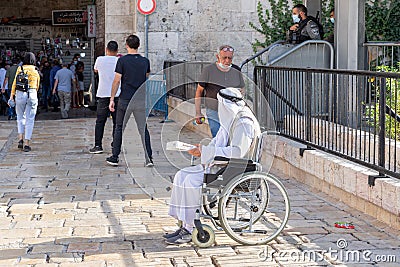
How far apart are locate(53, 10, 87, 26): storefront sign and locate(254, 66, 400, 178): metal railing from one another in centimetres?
1855

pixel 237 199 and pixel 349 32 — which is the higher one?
pixel 349 32

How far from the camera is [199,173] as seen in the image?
20.0 feet

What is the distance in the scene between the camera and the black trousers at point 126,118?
33.9 feet

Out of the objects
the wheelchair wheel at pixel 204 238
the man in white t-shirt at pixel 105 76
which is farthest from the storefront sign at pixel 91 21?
the wheelchair wheel at pixel 204 238

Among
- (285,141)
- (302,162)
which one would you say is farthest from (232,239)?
(285,141)

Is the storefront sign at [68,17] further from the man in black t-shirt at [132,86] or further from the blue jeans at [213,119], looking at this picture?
the blue jeans at [213,119]

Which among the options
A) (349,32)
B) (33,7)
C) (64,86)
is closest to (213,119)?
(349,32)

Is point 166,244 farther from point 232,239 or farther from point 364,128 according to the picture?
point 364,128

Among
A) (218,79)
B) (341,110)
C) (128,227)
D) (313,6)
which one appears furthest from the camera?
(313,6)

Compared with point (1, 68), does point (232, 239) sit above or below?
below

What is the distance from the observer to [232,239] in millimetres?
6145

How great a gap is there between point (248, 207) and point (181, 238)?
0.65 metres

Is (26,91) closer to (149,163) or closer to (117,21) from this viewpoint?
(149,163)

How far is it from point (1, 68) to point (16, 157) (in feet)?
34.6
